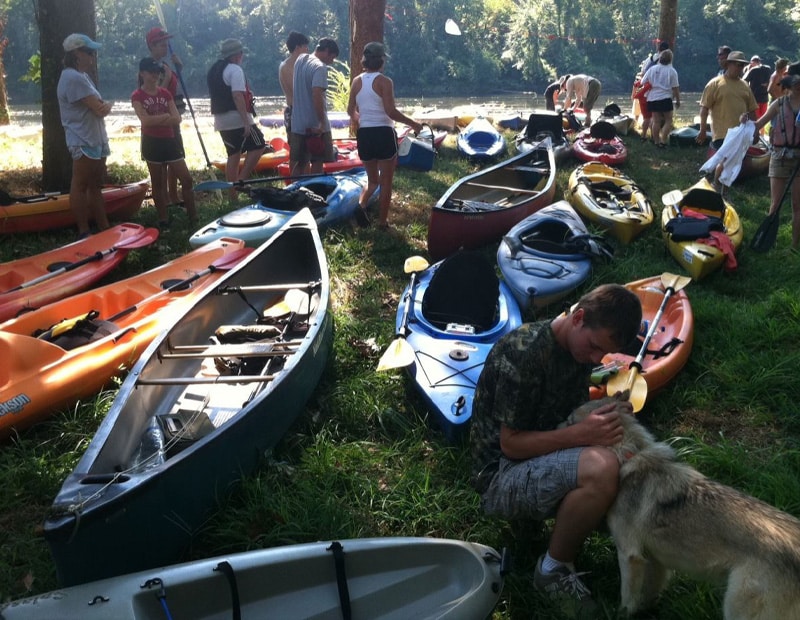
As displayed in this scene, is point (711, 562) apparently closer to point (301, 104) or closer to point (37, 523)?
point (37, 523)

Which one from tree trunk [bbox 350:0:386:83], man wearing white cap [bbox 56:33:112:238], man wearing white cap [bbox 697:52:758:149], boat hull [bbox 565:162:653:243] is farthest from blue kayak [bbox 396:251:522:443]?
tree trunk [bbox 350:0:386:83]

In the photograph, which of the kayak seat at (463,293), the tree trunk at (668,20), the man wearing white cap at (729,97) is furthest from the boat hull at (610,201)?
the tree trunk at (668,20)

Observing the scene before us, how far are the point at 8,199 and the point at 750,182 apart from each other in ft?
28.9

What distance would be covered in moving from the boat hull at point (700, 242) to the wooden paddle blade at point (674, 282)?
82 centimetres

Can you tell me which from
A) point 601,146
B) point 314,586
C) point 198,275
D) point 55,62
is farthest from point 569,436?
point 601,146

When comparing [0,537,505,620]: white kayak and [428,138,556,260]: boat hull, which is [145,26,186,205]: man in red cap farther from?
[0,537,505,620]: white kayak

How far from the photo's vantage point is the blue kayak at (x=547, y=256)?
4.95m

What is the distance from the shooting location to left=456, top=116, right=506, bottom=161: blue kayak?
980cm

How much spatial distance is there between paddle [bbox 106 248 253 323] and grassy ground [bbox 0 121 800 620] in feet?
2.81

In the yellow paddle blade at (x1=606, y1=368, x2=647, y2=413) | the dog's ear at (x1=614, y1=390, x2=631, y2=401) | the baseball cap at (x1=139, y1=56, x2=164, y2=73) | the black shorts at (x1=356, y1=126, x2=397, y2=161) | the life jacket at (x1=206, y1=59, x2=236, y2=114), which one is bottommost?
the yellow paddle blade at (x1=606, y1=368, x2=647, y2=413)

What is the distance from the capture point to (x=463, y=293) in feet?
15.0

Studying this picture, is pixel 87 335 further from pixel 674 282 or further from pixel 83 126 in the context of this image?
pixel 674 282

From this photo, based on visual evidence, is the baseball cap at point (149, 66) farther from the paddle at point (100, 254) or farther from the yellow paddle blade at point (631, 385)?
the yellow paddle blade at point (631, 385)

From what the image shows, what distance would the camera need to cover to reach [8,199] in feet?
19.8
